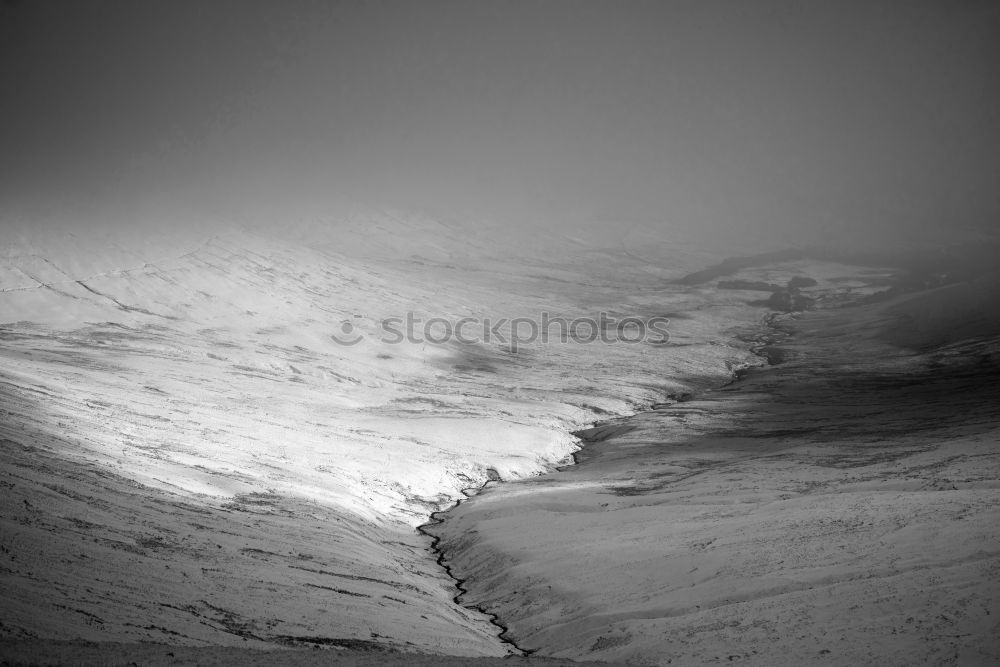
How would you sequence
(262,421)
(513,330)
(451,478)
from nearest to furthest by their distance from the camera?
(451,478) < (262,421) < (513,330)

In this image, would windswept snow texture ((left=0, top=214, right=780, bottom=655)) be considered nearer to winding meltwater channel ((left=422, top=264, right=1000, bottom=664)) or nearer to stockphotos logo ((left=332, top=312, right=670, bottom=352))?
stockphotos logo ((left=332, top=312, right=670, bottom=352))

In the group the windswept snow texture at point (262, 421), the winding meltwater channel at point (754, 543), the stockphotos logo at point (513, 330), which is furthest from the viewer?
the stockphotos logo at point (513, 330)

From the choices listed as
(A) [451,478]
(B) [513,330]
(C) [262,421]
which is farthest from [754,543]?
(B) [513,330]

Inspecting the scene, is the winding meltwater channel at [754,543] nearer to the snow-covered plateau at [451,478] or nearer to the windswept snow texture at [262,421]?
the snow-covered plateau at [451,478]

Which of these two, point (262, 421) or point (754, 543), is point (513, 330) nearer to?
point (262, 421)

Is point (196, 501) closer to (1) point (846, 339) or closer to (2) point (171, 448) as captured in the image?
(2) point (171, 448)

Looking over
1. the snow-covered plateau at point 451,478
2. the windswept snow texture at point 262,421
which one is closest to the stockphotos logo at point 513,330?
the snow-covered plateau at point 451,478
